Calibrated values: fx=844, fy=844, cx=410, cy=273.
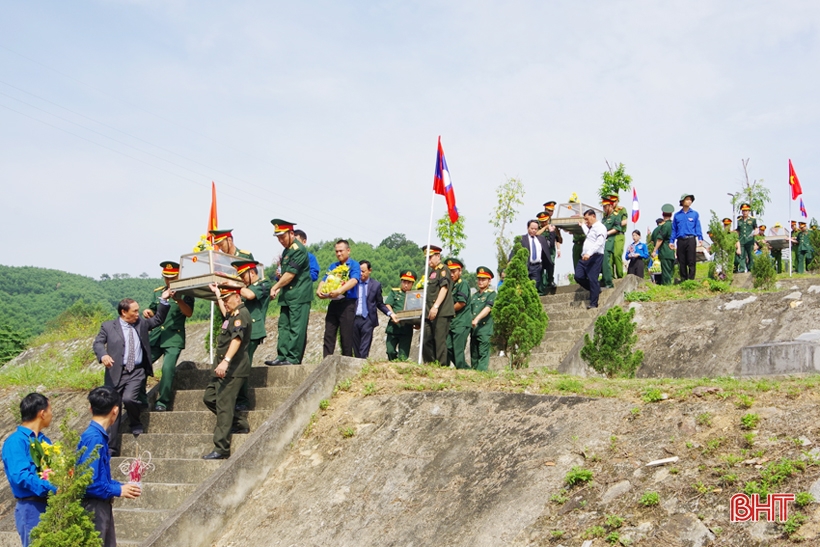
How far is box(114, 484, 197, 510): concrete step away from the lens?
8297 mm

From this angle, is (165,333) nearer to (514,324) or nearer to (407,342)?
(407,342)

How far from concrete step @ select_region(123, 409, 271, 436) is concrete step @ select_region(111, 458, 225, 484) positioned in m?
0.61

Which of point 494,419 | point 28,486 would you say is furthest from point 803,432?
point 28,486

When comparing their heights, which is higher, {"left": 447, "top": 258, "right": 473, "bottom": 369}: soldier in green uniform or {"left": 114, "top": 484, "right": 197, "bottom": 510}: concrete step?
{"left": 447, "top": 258, "right": 473, "bottom": 369}: soldier in green uniform

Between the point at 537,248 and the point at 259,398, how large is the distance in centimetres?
765

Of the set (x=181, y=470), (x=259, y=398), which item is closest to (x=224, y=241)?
(x=259, y=398)

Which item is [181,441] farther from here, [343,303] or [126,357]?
[343,303]

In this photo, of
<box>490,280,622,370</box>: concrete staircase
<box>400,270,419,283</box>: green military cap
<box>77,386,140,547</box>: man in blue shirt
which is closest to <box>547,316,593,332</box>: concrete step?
<box>490,280,622,370</box>: concrete staircase

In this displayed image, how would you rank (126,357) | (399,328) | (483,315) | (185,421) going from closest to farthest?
(126,357), (185,421), (399,328), (483,315)

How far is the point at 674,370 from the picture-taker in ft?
42.0

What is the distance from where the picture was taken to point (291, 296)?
1012 cm

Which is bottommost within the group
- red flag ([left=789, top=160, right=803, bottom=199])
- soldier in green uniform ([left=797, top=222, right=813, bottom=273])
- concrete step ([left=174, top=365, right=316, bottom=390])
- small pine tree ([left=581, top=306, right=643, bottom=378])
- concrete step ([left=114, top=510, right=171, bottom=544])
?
concrete step ([left=114, top=510, right=171, bottom=544])

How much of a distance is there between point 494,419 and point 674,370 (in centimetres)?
595

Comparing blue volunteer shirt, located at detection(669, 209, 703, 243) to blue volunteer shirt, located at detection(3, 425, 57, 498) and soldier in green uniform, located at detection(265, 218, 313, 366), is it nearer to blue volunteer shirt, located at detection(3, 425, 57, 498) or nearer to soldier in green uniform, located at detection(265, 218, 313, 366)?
soldier in green uniform, located at detection(265, 218, 313, 366)
